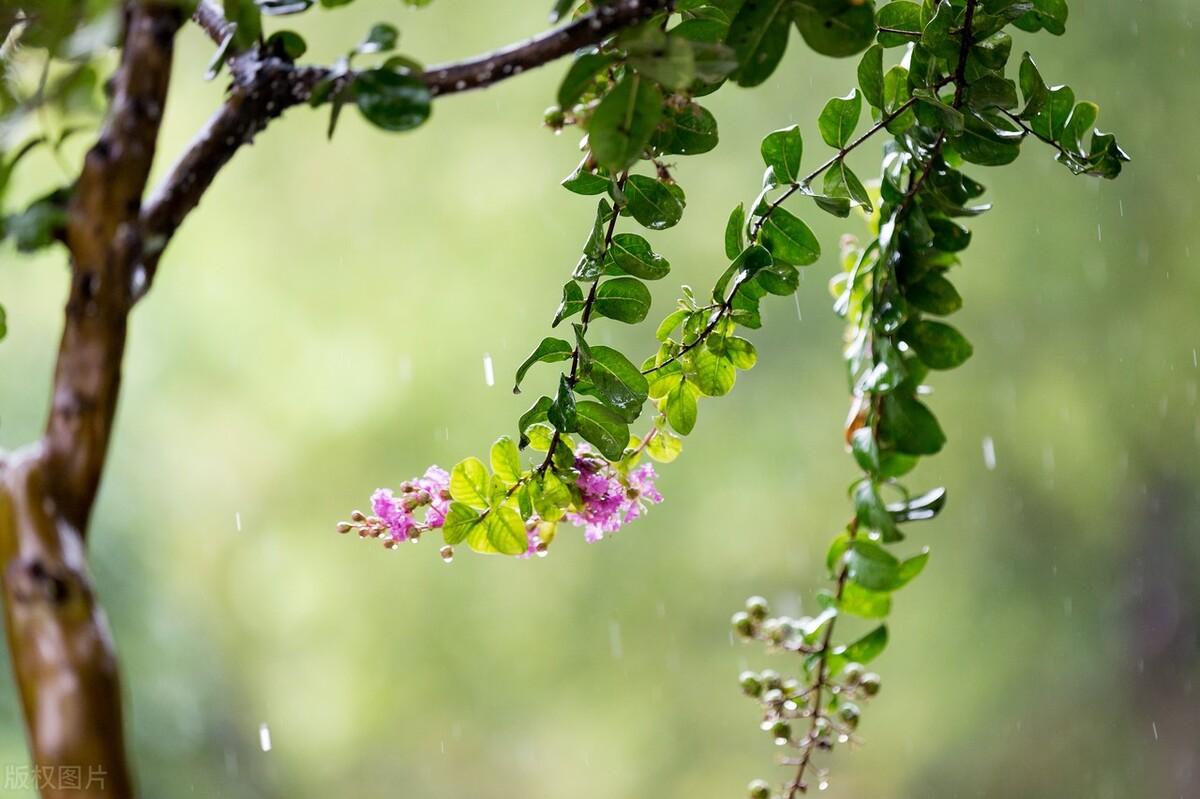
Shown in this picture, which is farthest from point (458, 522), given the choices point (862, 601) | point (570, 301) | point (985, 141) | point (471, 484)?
point (985, 141)

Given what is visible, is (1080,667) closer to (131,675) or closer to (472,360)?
(472,360)

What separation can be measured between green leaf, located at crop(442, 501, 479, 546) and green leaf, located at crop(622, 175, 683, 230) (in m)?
0.17

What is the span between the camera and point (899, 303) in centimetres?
55

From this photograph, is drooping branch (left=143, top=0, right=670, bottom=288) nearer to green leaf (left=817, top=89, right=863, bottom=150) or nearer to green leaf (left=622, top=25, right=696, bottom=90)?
green leaf (left=622, top=25, right=696, bottom=90)

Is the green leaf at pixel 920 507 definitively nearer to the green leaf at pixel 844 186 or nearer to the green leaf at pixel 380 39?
the green leaf at pixel 844 186

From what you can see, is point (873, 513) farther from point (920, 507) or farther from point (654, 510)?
point (654, 510)

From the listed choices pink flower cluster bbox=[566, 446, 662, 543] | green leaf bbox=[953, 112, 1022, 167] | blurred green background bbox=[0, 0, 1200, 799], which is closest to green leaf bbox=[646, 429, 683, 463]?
pink flower cluster bbox=[566, 446, 662, 543]

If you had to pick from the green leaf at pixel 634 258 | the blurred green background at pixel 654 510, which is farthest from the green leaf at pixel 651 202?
the blurred green background at pixel 654 510

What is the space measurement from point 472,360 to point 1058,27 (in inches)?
105

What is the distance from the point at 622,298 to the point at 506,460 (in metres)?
0.10

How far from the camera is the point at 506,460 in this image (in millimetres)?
543

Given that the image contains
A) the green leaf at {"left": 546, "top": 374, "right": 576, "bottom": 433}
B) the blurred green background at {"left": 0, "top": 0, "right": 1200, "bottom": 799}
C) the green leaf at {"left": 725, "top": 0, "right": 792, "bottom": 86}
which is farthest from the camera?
the blurred green background at {"left": 0, "top": 0, "right": 1200, "bottom": 799}

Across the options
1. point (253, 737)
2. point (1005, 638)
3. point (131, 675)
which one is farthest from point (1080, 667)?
point (131, 675)

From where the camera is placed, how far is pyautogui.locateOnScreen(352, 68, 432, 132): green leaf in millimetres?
369
